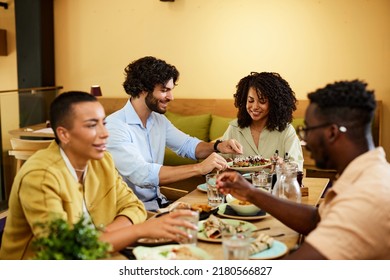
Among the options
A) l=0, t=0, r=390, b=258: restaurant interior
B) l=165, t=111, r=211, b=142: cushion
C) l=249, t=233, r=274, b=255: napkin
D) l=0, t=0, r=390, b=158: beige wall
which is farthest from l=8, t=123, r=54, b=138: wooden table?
l=249, t=233, r=274, b=255: napkin

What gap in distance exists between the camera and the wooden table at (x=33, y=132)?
4.92 metres

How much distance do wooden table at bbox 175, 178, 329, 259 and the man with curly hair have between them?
216 millimetres

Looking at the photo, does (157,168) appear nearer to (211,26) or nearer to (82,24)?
(211,26)

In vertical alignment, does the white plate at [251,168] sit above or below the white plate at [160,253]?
above

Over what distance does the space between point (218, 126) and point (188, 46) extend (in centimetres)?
99

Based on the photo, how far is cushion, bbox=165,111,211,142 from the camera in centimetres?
539

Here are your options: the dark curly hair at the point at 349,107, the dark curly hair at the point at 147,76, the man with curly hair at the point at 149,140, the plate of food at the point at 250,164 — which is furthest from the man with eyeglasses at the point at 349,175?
the dark curly hair at the point at 147,76

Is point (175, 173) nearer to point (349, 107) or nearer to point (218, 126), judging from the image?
point (349, 107)

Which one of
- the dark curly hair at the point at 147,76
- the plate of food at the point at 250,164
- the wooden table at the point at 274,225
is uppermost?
the dark curly hair at the point at 147,76

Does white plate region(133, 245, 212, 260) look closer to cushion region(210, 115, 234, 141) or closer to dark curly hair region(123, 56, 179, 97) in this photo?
dark curly hair region(123, 56, 179, 97)

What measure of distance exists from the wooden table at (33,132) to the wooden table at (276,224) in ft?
8.61

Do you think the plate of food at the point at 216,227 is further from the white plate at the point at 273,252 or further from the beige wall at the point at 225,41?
the beige wall at the point at 225,41

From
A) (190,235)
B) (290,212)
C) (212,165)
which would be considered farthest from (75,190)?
(212,165)
